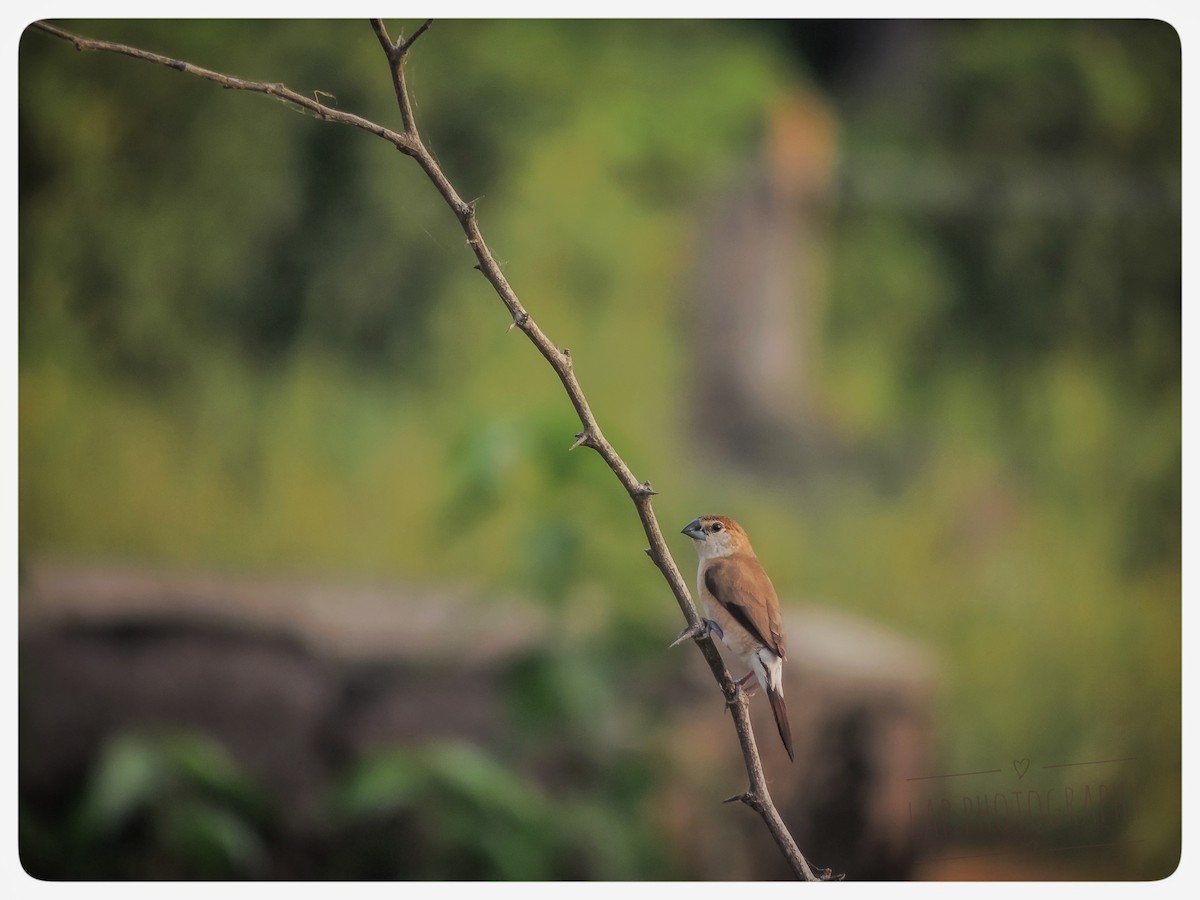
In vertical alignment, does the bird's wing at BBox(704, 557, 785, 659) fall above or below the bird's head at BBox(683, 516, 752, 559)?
below

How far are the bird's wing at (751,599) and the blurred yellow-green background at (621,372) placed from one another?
5.32ft

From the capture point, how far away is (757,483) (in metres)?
2.60

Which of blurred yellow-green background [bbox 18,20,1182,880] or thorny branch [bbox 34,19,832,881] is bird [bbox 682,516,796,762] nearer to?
thorny branch [bbox 34,19,832,881]

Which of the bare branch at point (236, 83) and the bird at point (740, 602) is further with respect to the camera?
the bird at point (740, 602)

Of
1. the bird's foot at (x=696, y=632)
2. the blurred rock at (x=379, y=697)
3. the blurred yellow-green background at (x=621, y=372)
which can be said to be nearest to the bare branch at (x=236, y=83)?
the bird's foot at (x=696, y=632)

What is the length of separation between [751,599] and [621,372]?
219 centimetres

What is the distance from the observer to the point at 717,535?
60cm

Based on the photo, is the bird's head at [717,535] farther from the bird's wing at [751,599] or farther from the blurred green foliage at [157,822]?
the blurred green foliage at [157,822]

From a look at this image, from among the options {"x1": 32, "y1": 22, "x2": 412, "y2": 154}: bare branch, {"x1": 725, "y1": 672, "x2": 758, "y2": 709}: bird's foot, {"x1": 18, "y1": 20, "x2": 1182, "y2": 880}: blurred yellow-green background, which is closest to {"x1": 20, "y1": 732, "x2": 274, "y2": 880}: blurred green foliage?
{"x1": 18, "y1": 20, "x2": 1182, "y2": 880}: blurred yellow-green background

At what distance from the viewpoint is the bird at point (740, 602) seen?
582mm

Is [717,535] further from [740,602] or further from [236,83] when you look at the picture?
[236,83]

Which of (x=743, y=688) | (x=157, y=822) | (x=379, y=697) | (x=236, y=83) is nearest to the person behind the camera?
(x=236, y=83)

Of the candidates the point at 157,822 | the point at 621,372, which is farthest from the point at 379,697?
the point at 621,372

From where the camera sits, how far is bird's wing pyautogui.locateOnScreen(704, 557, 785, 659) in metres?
0.58
